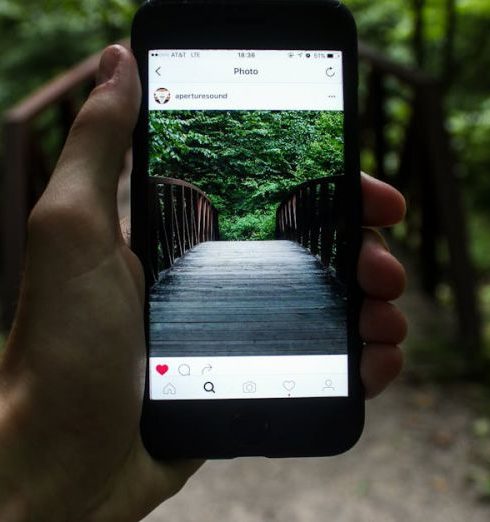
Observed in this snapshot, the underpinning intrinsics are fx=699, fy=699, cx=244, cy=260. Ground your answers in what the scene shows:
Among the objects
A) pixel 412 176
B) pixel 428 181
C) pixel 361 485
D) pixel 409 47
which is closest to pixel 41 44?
pixel 409 47

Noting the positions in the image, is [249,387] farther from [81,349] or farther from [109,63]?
[109,63]

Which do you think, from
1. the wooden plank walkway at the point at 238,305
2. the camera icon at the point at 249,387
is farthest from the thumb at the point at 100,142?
the camera icon at the point at 249,387

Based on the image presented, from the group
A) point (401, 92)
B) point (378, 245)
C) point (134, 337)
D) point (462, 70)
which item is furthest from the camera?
point (401, 92)

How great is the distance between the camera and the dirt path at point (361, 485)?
8.41 feet

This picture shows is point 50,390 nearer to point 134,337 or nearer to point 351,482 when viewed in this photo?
point 134,337

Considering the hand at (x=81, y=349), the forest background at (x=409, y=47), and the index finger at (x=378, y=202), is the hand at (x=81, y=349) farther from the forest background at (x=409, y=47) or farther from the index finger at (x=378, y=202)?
the forest background at (x=409, y=47)

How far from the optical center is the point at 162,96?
→ 4.85 feet

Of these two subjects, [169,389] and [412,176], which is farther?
[412,176]

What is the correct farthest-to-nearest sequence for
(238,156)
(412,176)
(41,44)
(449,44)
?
1. (41,44)
2. (412,176)
3. (449,44)
4. (238,156)

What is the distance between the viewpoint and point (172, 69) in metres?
1.48

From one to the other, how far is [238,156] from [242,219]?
0.13 metres

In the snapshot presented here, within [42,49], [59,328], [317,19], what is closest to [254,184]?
[317,19]

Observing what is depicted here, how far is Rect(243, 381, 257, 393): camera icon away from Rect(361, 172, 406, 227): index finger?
1.46 feet

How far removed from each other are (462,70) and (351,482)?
11.2 feet
